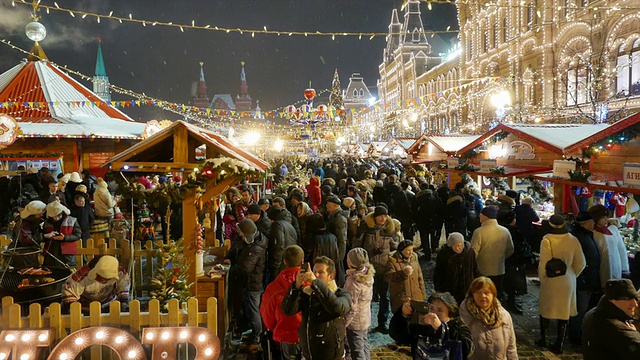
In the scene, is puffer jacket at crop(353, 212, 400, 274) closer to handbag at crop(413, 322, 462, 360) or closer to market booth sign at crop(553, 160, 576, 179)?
handbag at crop(413, 322, 462, 360)

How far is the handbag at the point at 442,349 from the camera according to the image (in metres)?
3.36

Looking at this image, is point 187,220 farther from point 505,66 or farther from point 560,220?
point 505,66

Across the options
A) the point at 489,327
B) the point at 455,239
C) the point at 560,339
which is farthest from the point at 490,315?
the point at 560,339

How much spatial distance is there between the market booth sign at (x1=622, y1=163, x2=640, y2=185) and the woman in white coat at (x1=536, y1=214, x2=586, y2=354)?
2355mm

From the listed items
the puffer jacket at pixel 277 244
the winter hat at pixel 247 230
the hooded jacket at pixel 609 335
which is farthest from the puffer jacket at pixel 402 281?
the hooded jacket at pixel 609 335

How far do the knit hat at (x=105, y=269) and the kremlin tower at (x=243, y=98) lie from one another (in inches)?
7051

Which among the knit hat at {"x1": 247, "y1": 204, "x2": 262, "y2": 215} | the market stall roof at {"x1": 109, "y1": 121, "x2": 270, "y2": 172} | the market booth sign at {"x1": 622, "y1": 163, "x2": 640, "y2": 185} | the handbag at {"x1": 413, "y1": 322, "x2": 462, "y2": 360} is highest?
the market stall roof at {"x1": 109, "y1": 121, "x2": 270, "y2": 172}

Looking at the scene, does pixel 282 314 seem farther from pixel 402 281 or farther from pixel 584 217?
pixel 584 217

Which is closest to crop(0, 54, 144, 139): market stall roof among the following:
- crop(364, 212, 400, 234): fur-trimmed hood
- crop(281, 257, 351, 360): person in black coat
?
crop(364, 212, 400, 234): fur-trimmed hood

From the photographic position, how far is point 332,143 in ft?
290

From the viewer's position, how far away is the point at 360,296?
4566mm

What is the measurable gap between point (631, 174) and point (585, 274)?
229 centimetres

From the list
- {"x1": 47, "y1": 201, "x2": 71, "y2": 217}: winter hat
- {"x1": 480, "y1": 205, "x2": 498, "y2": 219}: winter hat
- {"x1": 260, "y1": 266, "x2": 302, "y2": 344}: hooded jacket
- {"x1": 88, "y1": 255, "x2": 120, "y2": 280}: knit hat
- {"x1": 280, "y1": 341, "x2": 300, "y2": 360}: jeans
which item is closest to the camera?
{"x1": 260, "y1": 266, "x2": 302, "y2": 344}: hooded jacket

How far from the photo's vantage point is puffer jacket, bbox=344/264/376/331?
4.55 metres
